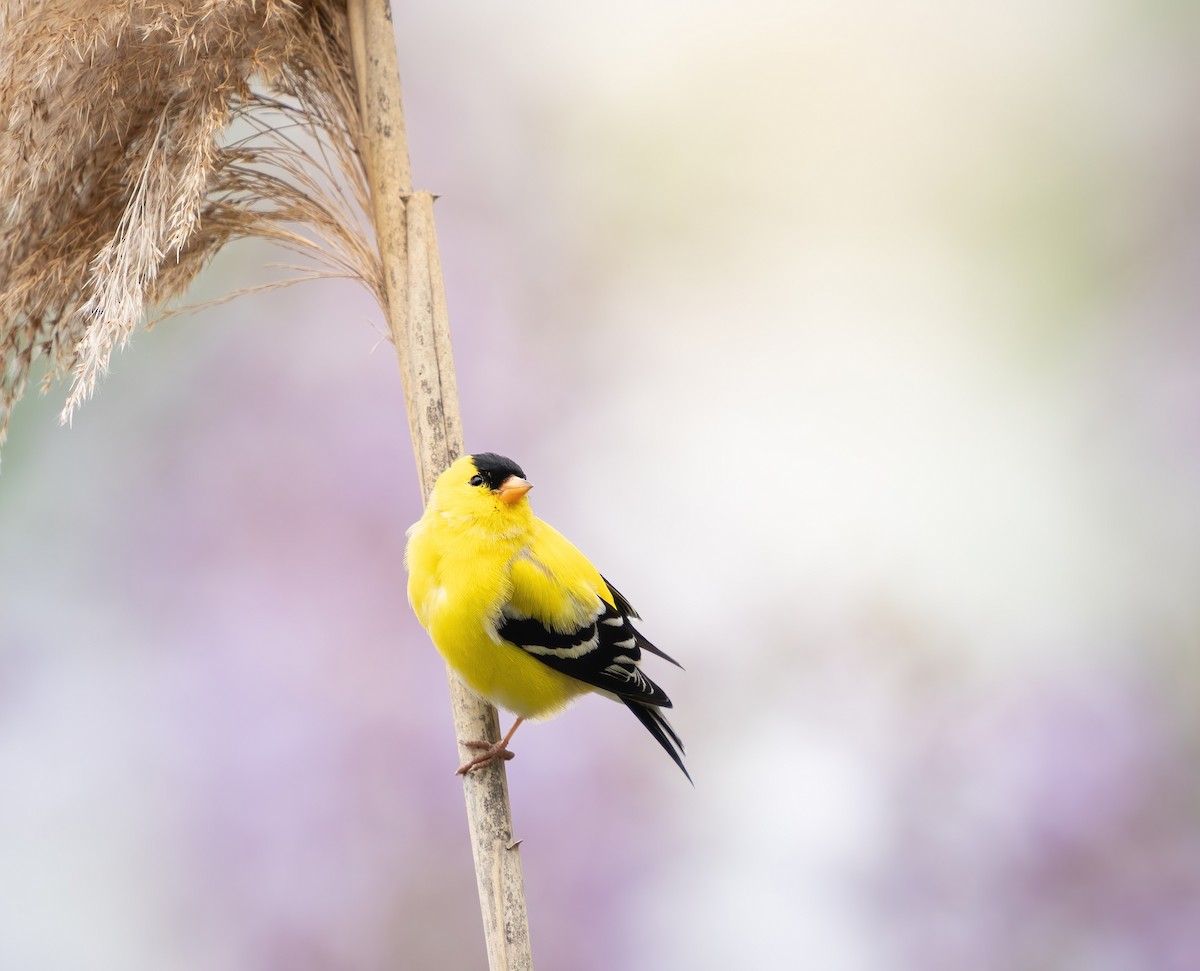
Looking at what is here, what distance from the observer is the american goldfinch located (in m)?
1.19

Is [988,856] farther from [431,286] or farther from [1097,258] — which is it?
[431,286]

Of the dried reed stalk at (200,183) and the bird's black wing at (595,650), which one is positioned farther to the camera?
the bird's black wing at (595,650)

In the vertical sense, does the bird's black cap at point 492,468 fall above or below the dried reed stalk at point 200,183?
below

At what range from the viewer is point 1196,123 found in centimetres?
187

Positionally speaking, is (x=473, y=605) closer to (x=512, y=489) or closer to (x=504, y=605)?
(x=504, y=605)

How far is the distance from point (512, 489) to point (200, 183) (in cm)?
48

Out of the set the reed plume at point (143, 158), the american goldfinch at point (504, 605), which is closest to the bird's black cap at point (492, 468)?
the american goldfinch at point (504, 605)

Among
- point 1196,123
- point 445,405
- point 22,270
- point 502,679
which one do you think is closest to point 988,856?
point 502,679

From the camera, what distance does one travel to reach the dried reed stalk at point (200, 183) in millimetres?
1112

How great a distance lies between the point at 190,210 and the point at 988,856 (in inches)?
65.2

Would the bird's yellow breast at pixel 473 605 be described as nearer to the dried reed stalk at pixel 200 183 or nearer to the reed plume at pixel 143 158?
the dried reed stalk at pixel 200 183

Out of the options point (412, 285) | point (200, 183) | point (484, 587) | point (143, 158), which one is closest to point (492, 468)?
point (484, 587)

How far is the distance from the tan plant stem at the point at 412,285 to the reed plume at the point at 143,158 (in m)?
0.04

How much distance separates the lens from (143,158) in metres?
1.21
